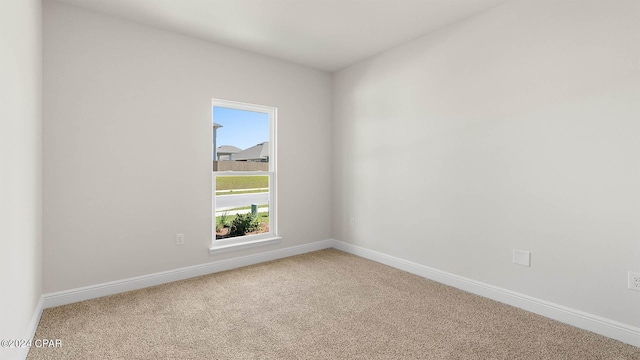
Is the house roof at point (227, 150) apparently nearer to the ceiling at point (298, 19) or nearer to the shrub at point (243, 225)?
the shrub at point (243, 225)

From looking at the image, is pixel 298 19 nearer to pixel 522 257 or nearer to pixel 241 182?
pixel 241 182

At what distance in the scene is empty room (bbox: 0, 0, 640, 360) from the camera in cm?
196

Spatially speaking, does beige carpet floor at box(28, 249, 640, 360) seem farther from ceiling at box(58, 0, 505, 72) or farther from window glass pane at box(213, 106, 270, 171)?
ceiling at box(58, 0, 505, 72)

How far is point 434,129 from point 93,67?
10.8 ft

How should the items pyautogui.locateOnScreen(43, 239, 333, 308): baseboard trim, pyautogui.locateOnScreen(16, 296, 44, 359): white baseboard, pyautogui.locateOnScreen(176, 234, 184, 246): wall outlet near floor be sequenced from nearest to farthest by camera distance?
1. pyautogui.locateOnScreen(16, 296, 44, 359): white baseboard
2. pyautogui.locateOnScreen(43, 239, 333, 308): baseboard trim
3. pyautogui.locateOnScreen(176, 234, 184, 246): wall outlet near floor

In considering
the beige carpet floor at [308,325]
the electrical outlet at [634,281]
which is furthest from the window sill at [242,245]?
the electrical outlet at [634,281]

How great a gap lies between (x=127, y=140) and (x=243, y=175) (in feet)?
4.23

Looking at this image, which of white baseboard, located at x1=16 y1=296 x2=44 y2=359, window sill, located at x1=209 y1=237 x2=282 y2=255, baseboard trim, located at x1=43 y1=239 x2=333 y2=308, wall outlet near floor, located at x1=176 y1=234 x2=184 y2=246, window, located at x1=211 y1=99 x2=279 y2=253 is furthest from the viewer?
window, located at x1=211 y1=99 x2=279 y2=253

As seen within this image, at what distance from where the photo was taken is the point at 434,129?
10.2 feet

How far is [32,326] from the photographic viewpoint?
6.66ft

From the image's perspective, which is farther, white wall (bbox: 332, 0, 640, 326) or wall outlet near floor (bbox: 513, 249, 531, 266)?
wall outlet near floor (bbox: 513, 249, 531, 266)

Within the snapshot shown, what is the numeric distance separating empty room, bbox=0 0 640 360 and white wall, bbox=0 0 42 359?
26mm

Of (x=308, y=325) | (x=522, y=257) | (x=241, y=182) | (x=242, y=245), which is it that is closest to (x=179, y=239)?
(x=242, y=245)

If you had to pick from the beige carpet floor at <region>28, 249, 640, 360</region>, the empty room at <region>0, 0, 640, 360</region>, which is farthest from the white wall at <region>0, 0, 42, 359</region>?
the beige carpet floor at <region>28, 249, 640, 360</region>
